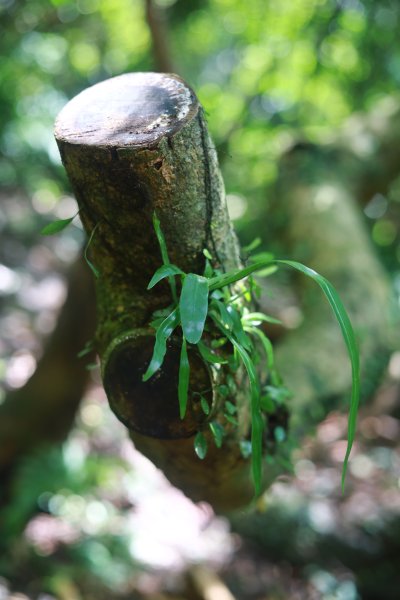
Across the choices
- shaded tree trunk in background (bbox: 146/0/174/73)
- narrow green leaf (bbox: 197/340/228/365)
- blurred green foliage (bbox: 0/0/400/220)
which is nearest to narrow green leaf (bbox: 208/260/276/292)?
narrow green leaf (bbox: 197/340/228/365)

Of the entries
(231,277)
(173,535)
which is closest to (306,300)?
(231,277)

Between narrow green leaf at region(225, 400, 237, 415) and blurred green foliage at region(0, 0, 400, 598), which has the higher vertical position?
narrow green leaf at region(225, 400, 237, 415)

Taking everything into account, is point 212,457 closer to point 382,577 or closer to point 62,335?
point 62,335

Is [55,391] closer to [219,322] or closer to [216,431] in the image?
[216,431]

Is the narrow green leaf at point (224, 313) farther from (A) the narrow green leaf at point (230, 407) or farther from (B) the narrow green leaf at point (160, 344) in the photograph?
(A) the narrow green leaf at point (230, 407)

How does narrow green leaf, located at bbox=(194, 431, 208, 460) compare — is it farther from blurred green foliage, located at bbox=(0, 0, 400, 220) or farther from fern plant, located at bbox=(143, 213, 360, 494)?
blurred green foliage, located at bbox=(0, 0, 400, 220)

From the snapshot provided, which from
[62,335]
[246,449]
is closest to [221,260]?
[246,449]
